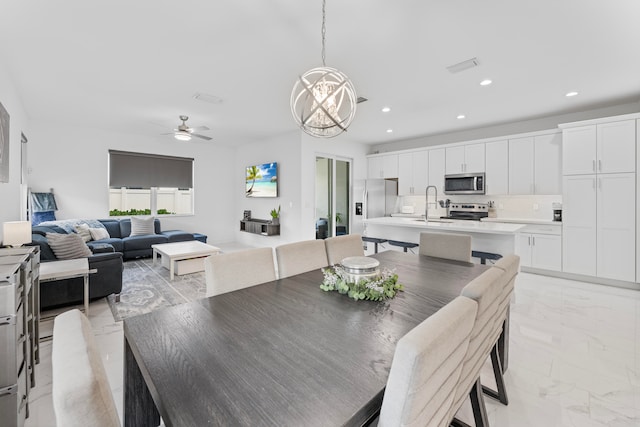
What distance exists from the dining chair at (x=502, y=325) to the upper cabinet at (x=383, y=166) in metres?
4.94

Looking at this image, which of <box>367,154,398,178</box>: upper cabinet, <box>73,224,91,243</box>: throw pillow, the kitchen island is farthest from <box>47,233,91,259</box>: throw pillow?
<box>367,154,398,178</box>: upper cabinet

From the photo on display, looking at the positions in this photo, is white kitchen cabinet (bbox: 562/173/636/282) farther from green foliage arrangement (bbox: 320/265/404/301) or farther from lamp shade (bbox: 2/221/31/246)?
lamp shade (bbox: 2/221/31/246)

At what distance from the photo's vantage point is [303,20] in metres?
2.34

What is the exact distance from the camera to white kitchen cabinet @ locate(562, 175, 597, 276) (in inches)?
164

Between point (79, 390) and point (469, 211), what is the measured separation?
6.16m

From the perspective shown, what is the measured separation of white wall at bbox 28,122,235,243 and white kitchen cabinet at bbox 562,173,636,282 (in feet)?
23.5

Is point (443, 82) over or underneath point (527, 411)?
over

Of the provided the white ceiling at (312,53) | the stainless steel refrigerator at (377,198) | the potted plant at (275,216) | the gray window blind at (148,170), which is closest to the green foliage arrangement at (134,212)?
the gray window blind at (148,170)

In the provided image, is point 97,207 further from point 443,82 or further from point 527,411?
point 527,411

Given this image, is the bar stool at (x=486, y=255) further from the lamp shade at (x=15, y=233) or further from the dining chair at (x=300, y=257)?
the lamp shade at (x=15, y=233)

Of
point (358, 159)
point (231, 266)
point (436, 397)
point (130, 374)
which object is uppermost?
point (358, 159)

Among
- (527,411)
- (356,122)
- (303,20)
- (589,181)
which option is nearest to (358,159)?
(356,122)

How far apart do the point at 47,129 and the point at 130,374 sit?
618cm

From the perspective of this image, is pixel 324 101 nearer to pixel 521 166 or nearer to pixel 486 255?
pixel 486 255
